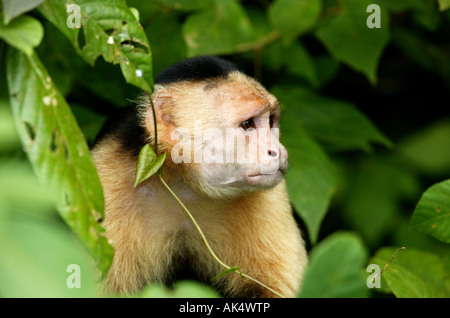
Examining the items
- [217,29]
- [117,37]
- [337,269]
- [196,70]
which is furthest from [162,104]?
[337,269]

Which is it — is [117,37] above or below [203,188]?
above

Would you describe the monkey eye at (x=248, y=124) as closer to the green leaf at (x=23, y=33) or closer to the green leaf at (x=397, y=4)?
the green leaf at (x=23, y=33)

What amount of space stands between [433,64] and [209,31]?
283 cm

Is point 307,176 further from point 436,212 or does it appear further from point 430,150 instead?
point 430,150

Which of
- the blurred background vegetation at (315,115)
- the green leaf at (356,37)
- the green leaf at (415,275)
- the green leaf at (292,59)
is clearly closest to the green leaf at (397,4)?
the blurred background vegetation at (315,115)

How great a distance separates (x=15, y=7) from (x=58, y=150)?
1.45 feet

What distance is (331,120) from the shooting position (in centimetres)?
471

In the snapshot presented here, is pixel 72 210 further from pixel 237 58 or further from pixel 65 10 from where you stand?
pixel 237 58

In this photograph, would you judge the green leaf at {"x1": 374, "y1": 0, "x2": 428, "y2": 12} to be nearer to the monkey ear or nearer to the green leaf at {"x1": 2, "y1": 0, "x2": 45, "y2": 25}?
the monkey ear

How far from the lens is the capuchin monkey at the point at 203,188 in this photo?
324cm

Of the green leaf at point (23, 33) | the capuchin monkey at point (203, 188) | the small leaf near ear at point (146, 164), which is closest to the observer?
the green leaf at point (23, 33)

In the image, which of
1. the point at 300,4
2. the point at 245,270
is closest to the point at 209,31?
the point at 300,4

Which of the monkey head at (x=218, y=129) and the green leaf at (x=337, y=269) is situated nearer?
the green leaf at (x=337, y=269)

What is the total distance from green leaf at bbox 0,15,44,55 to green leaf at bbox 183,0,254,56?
2416mm
